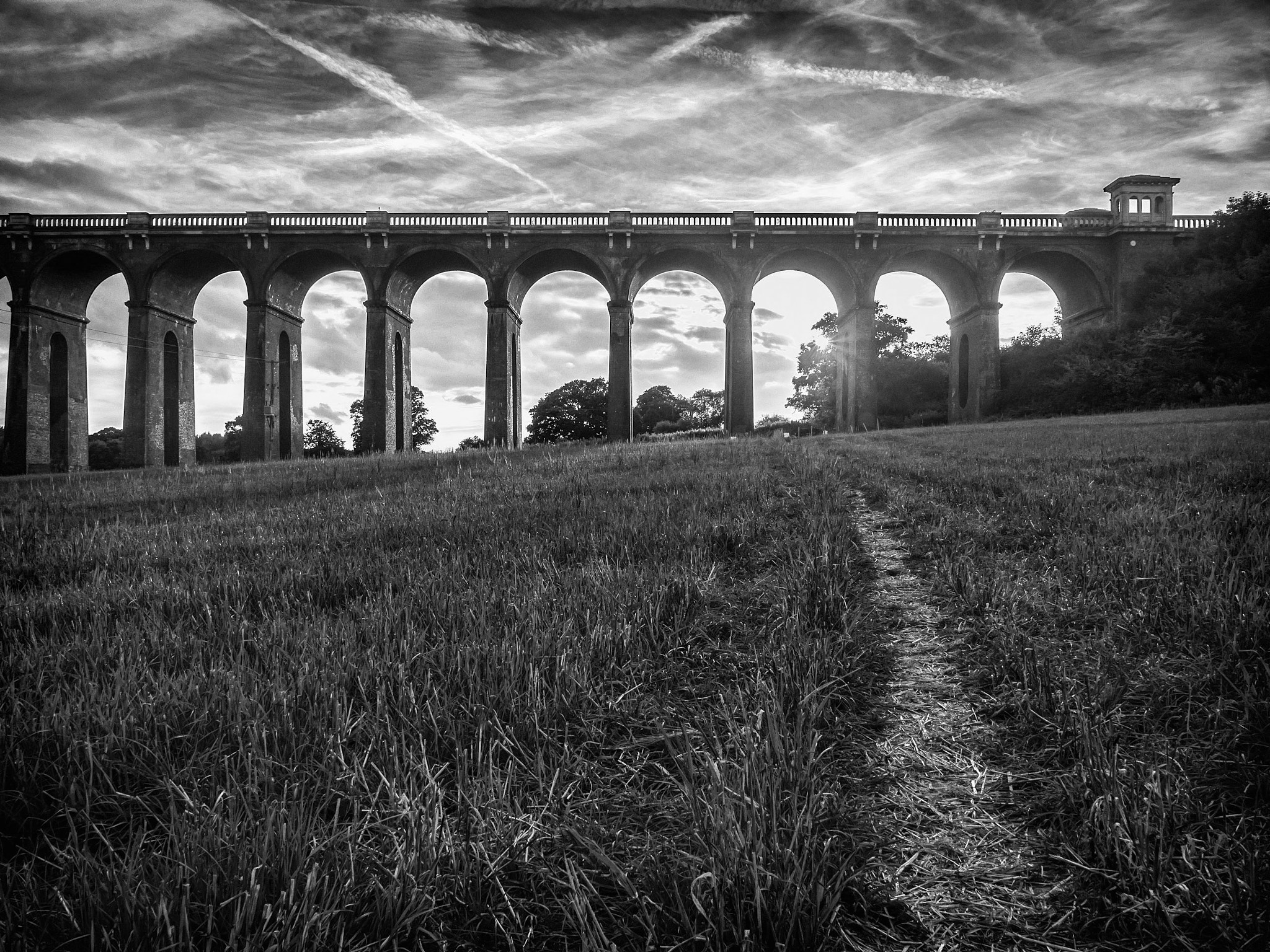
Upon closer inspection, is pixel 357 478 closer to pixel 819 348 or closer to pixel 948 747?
pixel 948 747

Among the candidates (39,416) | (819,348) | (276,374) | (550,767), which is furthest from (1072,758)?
(819,348)

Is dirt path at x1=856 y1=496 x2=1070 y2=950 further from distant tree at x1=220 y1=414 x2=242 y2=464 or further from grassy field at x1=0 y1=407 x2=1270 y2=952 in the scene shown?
distant tree at x1=220 y1=414 x2=242 y2=464

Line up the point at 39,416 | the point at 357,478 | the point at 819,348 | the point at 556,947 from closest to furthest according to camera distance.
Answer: the point at 556,947 → the point at 357,478 → the point at 39,416 → the point at 819,348

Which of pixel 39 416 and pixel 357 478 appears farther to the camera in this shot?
pixel 39 416

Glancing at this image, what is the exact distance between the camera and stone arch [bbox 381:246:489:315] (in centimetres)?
3159

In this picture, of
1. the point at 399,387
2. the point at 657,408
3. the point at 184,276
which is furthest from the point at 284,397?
the point at 657,408

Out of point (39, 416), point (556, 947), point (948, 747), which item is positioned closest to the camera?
point (556, 947)

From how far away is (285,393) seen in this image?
3319cm

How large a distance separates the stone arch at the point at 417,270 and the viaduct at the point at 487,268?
0.64ft

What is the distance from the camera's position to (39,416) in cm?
3048

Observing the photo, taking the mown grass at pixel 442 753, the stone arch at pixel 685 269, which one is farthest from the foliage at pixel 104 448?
the mown grass at pixel 442 753

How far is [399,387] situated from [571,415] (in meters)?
27.3

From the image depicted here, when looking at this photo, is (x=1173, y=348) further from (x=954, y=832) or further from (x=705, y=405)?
(x=705, y=405)

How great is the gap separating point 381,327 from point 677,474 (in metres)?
28.2
